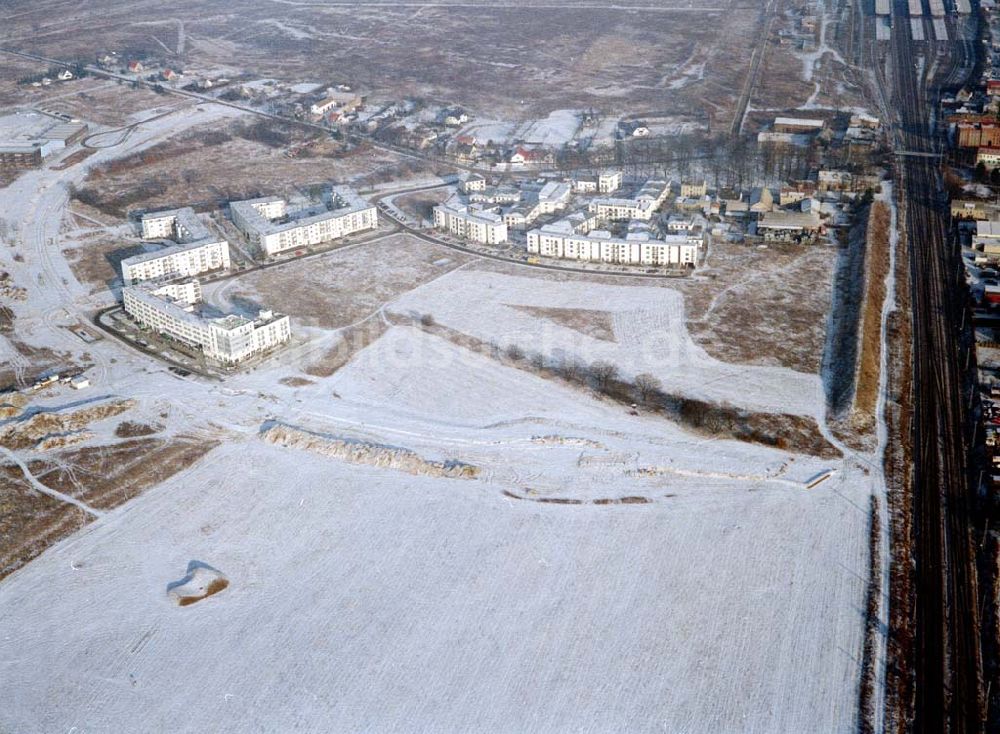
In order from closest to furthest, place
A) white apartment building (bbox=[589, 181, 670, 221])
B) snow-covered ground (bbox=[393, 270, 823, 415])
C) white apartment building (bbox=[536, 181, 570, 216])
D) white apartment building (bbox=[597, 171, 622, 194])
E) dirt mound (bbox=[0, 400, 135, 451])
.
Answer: dirt mound (bbox=[0, 400, 135, 451]) < snow-covered ground (bbox=[393, 270, 823, 415]) < white apartment building (bbox=[589, 181, 670, 221]) < white apartment building (bbox=[536, 181, 570, 216]) < white apartment building (bbox=[597, 171, 622, 194])

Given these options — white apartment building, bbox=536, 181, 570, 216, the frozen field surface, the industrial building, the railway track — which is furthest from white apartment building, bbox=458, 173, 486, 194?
the frozen field surface

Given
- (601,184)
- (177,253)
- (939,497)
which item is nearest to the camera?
(939,497)

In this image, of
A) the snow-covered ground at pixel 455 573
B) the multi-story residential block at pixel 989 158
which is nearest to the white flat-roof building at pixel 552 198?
the snow-covered ground at pixel 455 573

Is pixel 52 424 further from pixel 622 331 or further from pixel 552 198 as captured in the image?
pixel 552 198

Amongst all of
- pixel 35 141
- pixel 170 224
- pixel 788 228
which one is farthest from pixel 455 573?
pixel 35 141

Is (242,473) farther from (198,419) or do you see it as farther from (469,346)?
(469,346)

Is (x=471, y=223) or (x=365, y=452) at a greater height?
(x=471, y=223)

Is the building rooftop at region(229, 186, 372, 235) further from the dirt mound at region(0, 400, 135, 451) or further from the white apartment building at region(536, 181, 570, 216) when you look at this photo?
the dirt mound at region(0, 400, 135, 451)
